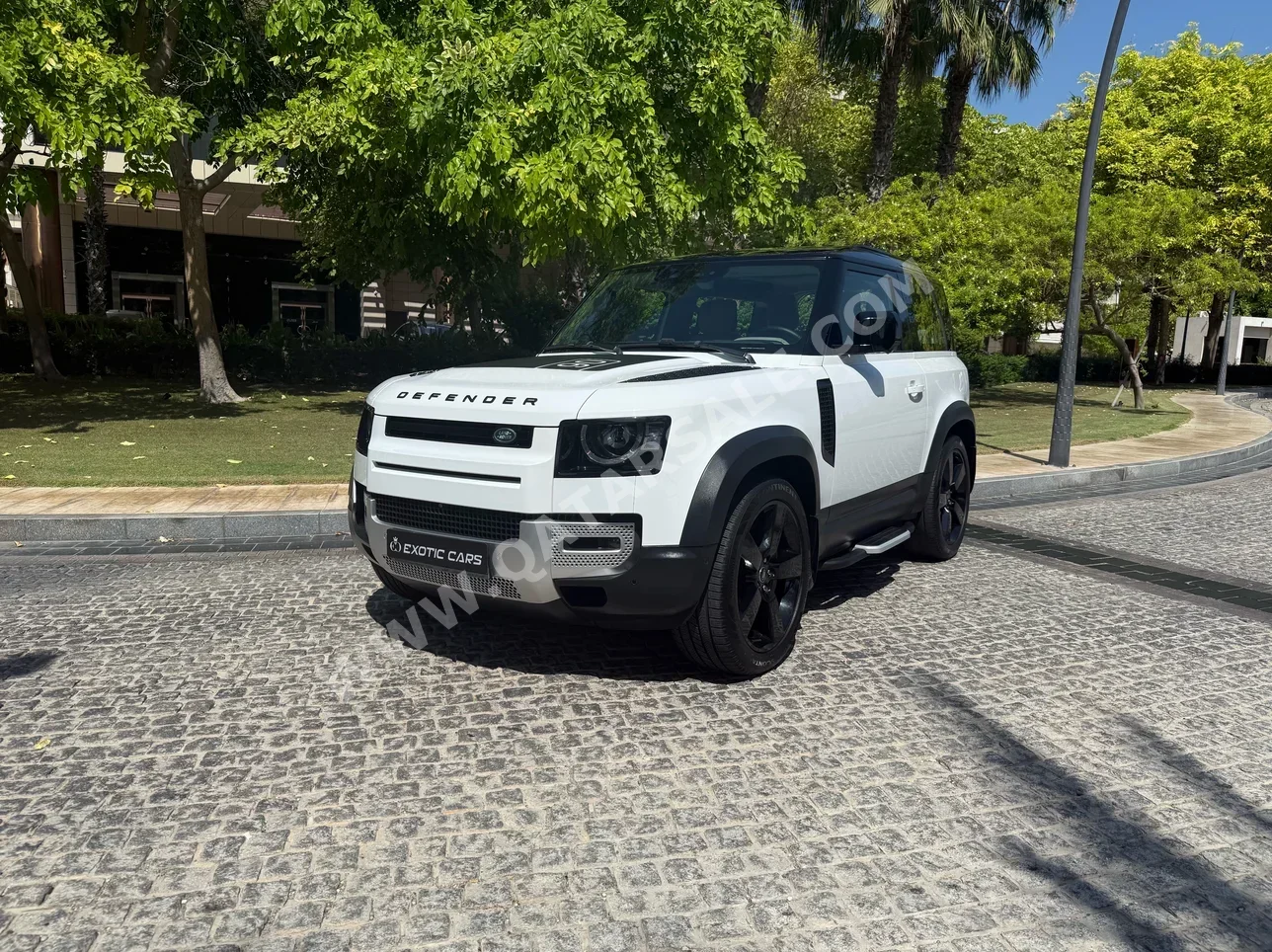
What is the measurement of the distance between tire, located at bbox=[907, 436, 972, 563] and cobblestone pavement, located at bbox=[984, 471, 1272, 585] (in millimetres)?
1388

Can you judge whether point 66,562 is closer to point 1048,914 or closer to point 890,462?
point 890,462

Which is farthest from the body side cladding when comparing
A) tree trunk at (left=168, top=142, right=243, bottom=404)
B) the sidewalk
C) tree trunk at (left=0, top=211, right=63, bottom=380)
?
tree trunk at (left=0, top=211, right=63, bottom=380)

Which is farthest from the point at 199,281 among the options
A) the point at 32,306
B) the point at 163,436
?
the point at 32,306

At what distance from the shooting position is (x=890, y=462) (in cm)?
542

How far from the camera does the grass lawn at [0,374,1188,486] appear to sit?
30.2 feet

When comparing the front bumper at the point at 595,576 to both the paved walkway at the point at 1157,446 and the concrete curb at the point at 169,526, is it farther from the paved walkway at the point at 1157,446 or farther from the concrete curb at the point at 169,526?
the paved walkway at the point at 1157,446

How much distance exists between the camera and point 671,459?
3.78m

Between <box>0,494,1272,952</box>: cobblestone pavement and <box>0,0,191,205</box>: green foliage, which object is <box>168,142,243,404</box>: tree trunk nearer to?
<box>0,0,191,205</box>: green foliage

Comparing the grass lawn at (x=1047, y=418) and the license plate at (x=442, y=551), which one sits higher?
the license plate at (x=442, y=551)

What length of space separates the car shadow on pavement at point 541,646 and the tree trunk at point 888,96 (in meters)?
17.8

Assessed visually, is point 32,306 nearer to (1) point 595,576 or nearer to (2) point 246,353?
(2) point 246,353

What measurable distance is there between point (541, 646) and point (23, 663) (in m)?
2.26

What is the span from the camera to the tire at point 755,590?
399 centimetres

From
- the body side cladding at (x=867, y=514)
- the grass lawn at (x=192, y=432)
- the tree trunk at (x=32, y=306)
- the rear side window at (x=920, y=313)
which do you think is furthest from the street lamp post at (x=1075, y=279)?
the tree trunk at (x=32, y=306)
